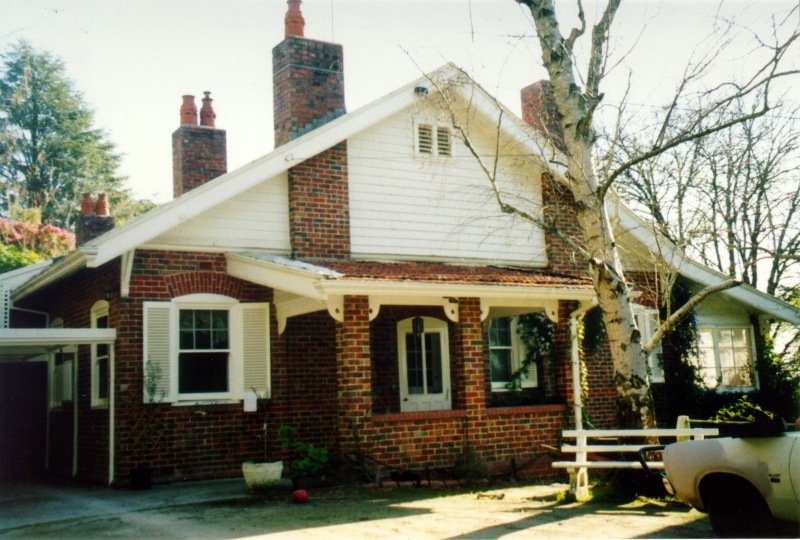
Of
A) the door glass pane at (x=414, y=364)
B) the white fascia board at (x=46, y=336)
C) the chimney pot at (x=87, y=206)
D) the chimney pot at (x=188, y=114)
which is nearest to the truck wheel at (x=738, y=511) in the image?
the door glass pane at (x=414, y=364)

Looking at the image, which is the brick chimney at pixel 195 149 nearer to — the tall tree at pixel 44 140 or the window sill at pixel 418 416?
the window sill at pixel 418 416

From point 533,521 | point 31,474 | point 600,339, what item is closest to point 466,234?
point 600,339

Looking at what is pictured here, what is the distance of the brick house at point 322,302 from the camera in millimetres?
12094

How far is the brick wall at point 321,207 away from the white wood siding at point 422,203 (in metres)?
0.21

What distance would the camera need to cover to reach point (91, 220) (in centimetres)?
1619

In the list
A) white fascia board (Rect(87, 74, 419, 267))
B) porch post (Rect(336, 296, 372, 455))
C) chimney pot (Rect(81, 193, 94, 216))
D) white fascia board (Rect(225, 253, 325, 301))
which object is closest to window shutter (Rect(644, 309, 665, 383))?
white fascia board (Rect(87, 74, 419, 267))

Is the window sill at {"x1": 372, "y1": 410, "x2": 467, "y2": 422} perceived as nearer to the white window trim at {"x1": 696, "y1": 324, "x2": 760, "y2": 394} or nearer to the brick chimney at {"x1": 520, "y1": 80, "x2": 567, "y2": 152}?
the brick chimney at {"x1": 520, "y1": 80, "x2": 567, "y2": 152}

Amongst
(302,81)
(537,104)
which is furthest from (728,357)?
(302,81)

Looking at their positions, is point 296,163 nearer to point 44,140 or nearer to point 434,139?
point 434,139

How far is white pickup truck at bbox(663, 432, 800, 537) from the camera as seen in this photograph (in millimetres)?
6746

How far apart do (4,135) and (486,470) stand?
33515 millimetres

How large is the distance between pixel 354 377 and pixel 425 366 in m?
3.78

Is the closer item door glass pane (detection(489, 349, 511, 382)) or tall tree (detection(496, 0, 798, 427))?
tall tree (detection(496, 0, 798, 427))

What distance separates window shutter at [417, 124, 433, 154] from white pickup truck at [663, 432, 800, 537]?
8.46 m
